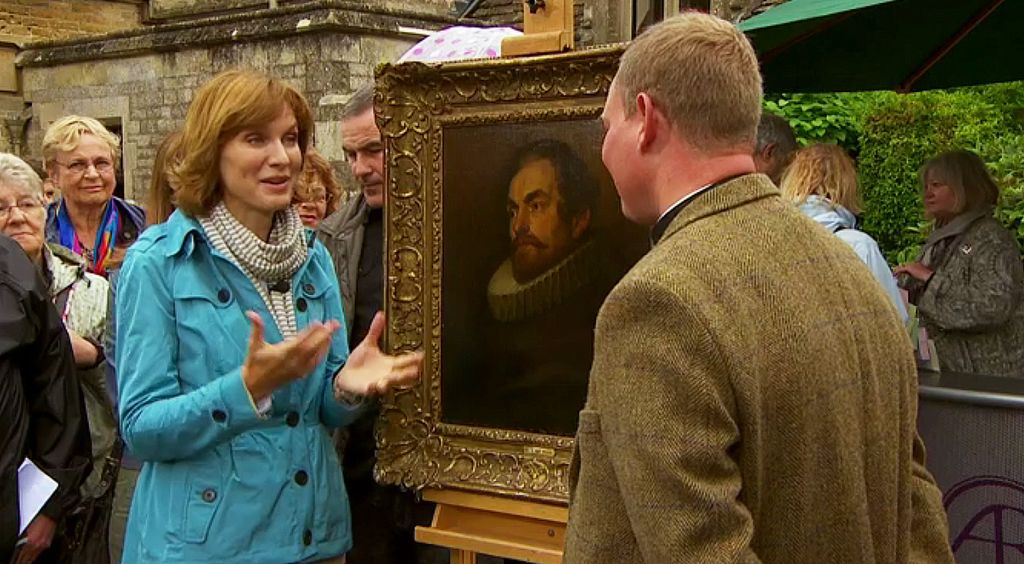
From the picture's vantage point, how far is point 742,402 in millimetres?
1621

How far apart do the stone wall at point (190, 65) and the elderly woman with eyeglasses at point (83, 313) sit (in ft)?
22.2

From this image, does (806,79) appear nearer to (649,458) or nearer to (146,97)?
(649,458)

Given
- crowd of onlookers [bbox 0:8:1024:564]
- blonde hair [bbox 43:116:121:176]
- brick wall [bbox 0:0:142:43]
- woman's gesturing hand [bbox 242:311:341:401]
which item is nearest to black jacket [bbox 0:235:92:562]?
crowd of onlookers [bbox 0:8:1024:564]

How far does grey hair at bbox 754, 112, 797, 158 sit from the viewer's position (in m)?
4.76

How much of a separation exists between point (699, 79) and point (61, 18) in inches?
762

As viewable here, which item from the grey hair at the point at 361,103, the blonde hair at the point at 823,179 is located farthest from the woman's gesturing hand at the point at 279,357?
the blonde hair at the point at 823,179

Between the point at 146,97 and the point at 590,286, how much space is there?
12.0 metres

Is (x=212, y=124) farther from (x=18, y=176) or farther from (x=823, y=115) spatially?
(x=823, y=115)

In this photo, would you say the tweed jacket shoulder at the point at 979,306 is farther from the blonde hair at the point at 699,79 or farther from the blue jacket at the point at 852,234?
the blonde hair at the point at 699,79

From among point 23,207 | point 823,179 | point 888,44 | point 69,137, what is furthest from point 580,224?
point 888,44

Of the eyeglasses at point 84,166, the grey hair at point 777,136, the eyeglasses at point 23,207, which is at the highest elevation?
the grey hair at point 777,136

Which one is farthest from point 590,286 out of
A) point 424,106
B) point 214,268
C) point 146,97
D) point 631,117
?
point 146,97

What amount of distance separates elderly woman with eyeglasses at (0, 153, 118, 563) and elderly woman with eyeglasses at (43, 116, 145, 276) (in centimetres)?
33

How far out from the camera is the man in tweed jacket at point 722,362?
1607 millimetres
